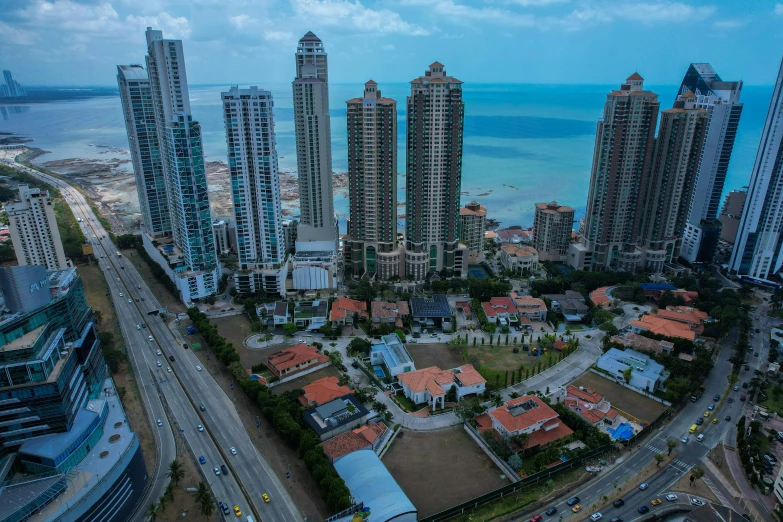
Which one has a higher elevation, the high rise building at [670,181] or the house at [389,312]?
the high rise building at [670,181]

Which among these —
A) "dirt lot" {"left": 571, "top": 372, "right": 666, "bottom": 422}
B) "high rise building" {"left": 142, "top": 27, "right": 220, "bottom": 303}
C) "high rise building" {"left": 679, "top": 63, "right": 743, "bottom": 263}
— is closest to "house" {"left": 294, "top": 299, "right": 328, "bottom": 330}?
"high rise building" {"left": 142, "top": 27, "right": 220, "bottom": 303}

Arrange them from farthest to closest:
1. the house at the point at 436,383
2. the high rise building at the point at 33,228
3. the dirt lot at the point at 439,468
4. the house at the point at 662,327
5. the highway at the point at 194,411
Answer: the high rise building at the point at 33,228 < the house at the point at 662,327 < the house at the point at 436,383 < the dirt lot at the point at 439,468 < the highway at the point at 194,411

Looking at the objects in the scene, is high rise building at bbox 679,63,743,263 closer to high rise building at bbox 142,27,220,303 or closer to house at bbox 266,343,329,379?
house at bbox 266,343,329,379

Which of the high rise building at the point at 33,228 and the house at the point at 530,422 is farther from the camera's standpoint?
the high rise building at the point at 33,228

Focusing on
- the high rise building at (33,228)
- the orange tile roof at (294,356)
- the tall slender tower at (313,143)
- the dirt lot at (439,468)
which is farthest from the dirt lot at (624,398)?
the high rise building at (33,228)

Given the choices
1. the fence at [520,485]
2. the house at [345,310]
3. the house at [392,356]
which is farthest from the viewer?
the house at [345,310]

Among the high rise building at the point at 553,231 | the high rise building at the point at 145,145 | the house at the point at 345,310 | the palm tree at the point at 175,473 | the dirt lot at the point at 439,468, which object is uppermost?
the high rise building at the point at 145,145

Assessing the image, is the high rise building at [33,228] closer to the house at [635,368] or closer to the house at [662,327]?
the house at [635,368]
